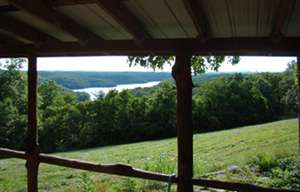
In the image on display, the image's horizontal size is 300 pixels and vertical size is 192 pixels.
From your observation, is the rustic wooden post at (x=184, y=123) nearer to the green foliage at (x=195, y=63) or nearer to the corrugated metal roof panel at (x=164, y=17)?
the corrugated metal roof panel at (x=164, y=17)

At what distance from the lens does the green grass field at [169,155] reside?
7.54 metres

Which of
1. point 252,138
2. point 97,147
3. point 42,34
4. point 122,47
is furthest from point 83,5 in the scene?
point 97,147

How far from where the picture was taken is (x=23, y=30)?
11.8ft

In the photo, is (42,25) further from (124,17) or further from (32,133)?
(32,133)

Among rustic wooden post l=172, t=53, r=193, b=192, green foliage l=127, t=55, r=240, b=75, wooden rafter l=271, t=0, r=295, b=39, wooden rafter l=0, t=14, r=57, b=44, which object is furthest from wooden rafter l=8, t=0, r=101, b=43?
green foliage l=127, t=55, r=240, b=75

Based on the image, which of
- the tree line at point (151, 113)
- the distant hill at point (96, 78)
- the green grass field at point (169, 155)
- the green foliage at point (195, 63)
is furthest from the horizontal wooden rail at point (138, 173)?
the distant hill at point (96, 78)

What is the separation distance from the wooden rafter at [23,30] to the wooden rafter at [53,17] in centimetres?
48

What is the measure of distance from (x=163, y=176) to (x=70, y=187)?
3926mm

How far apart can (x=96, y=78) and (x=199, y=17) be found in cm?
1662

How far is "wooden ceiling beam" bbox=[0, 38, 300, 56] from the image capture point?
128 inches

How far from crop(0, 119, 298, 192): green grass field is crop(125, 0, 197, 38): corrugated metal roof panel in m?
3.24

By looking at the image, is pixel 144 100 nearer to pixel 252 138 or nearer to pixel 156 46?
pixel 252 138

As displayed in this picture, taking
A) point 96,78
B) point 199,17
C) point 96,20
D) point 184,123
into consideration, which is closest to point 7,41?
point 96,20

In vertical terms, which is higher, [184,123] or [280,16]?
[280,16]
